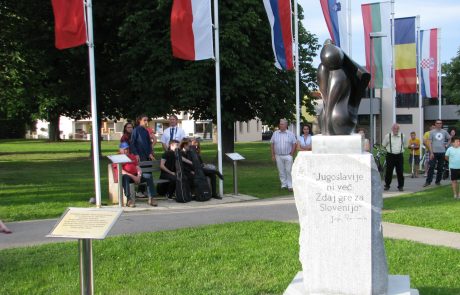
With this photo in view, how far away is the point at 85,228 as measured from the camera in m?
5.36

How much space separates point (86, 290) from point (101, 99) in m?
25.1

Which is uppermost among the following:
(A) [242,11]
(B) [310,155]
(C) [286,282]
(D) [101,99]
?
(A) [242,11]

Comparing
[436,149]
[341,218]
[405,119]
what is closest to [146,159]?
[341,218]

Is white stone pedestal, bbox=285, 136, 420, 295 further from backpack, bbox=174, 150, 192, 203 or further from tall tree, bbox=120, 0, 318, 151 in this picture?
Result: tall tree, bbox=120, 0, 318, 151

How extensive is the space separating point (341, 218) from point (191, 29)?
9.59 m

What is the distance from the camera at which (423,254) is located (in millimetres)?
7953

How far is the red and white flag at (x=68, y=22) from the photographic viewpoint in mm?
12352

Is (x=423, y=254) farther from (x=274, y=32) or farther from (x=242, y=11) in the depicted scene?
(x=242, y=11)

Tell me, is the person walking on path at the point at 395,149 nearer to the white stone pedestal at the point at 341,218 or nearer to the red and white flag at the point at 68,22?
the red and white flag at the point at 68,22

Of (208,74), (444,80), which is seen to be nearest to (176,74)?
(208,74)

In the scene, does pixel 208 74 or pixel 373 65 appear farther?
pixel 208 74

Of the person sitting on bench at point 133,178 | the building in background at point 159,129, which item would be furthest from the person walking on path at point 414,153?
the building in background at point 159,129

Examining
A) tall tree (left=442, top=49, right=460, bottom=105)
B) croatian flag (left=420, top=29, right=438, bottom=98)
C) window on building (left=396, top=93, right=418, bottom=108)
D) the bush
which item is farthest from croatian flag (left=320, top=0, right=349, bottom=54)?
the bush

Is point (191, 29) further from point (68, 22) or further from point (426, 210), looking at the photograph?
point (426, 210)
